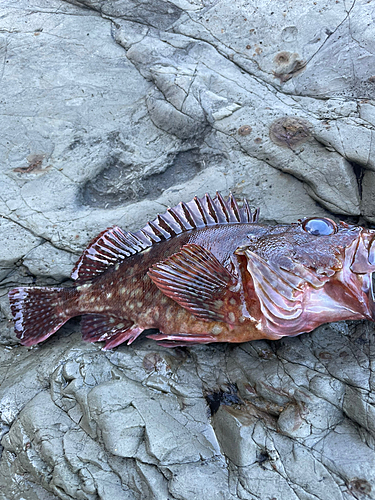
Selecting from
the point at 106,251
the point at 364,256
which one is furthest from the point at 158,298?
the point at 364,256

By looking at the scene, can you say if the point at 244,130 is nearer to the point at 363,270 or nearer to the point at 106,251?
the point at 106,251

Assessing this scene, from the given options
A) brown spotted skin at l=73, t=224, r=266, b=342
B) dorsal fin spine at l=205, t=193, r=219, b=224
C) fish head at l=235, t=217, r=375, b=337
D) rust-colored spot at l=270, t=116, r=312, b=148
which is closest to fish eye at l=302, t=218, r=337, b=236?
fish head at l=235, t=217, r=375, b=337

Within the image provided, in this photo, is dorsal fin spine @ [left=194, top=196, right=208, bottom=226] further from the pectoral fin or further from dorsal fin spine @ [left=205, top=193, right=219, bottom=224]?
the pectoral fin

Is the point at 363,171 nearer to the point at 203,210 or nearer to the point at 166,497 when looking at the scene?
the point at 203,210

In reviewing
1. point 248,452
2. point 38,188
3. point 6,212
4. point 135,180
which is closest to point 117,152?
point 135,180

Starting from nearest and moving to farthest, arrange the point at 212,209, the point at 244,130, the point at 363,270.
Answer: the point at 363,270
the point at 212,209
the point at 244,130
